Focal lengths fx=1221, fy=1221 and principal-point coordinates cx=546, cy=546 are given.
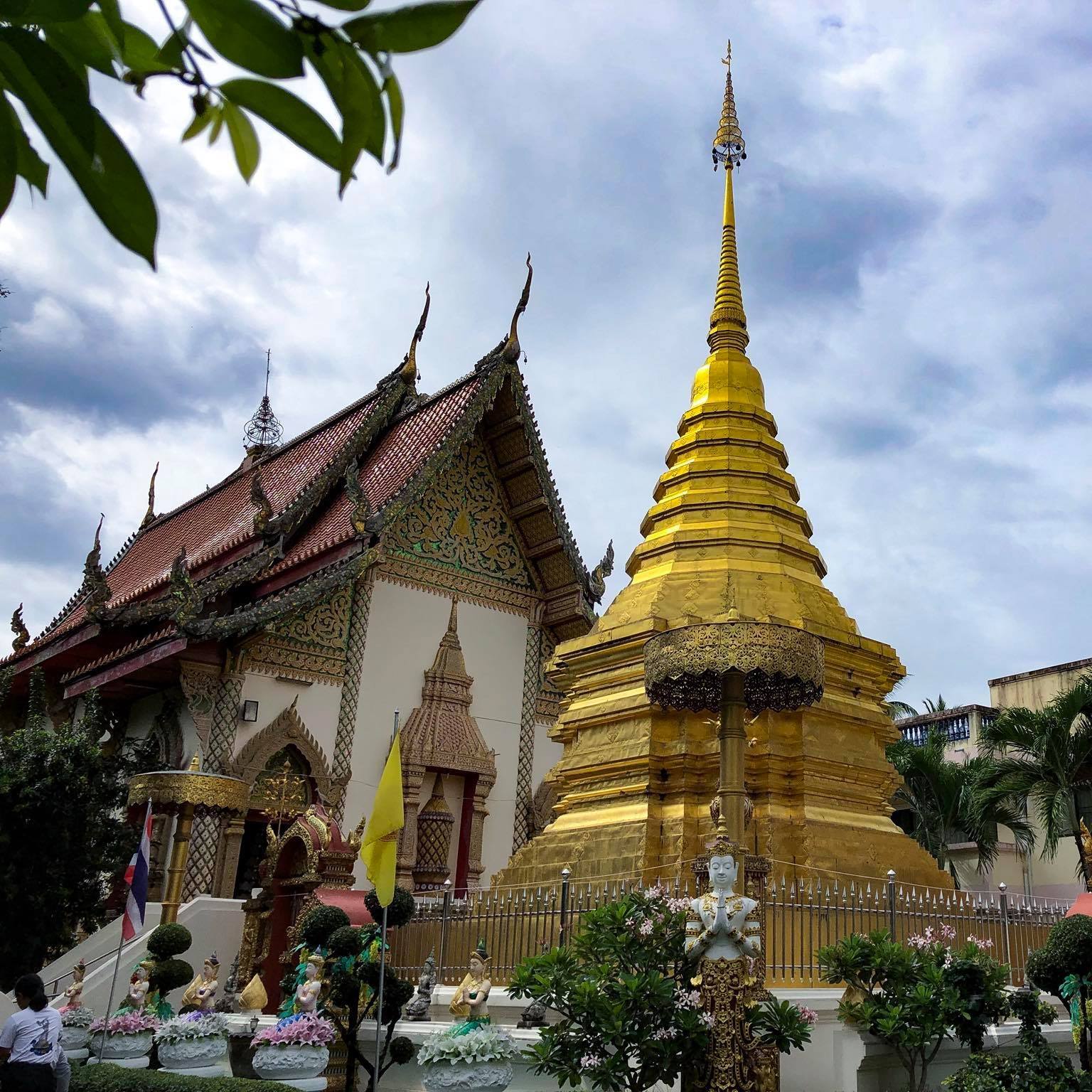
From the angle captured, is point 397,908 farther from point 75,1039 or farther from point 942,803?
point 942,803

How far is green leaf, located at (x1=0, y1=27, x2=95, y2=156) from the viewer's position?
85 centimetres

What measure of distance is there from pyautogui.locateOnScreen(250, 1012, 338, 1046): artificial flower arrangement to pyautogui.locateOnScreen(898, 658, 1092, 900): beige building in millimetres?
12762

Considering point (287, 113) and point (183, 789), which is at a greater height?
point (183, 789)

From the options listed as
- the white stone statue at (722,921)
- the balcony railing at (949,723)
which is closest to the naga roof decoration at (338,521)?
the white stone statue at (722,921)

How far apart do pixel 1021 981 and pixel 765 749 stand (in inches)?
101

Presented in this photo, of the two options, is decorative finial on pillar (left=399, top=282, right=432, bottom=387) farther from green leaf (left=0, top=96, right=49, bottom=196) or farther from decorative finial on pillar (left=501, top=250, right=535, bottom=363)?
green leaf (left=0, top=96, right=49, bottom=196)

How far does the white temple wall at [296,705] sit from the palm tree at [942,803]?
8.64 m

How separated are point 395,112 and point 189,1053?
733 centimetres

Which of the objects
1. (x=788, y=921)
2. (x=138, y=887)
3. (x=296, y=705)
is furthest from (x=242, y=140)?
(x=296, y=705)

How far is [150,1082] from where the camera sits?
648cm

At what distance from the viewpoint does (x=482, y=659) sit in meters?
14.6

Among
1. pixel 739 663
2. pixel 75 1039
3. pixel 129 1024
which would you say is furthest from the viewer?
pixel 75 1039

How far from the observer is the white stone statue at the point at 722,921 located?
18.5 feet

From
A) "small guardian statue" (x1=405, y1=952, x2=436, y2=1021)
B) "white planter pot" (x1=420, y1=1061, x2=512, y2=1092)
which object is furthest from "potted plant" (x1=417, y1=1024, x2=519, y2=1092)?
"small guardian statue" (x1=405, y1=952, x2=436, y2=1021)
